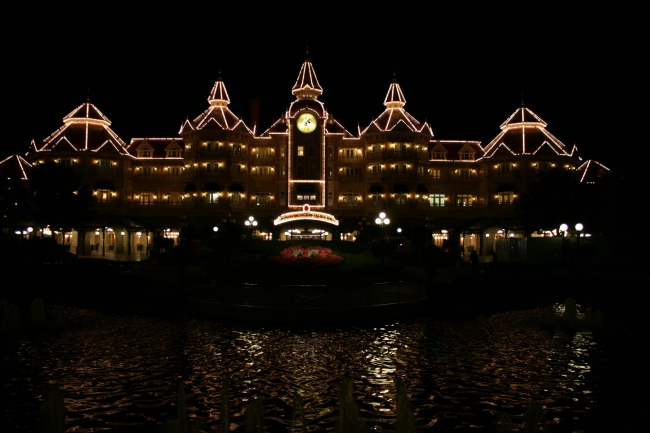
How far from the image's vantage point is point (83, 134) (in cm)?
7025

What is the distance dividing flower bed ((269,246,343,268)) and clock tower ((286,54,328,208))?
33.3 m

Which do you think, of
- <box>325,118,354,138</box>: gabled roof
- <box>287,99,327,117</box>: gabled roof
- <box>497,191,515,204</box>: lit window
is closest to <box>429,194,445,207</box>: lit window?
<box>497,191,515,204</box>: lit window

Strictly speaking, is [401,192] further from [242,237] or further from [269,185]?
[242,237]

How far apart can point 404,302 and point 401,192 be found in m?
44.8

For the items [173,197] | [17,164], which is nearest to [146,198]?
[173,197]

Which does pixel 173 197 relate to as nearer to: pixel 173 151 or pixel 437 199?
pixel 173 151

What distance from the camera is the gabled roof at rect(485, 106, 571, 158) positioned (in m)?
70.5

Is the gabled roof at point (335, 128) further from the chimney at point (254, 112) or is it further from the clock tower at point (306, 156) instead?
the chimney at point (254, 112)

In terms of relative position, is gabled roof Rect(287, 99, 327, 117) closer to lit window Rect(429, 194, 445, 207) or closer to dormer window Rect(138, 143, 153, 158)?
lit window Rect(429, 194, 445, 207)

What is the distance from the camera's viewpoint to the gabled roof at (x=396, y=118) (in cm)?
7112

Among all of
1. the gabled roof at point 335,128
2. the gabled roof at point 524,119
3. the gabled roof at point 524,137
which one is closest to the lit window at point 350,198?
the gabled roof at point 335,128

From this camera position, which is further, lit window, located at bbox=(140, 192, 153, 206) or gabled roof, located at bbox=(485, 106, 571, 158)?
lit window, located at bbox=(140, 192, 153, 206)

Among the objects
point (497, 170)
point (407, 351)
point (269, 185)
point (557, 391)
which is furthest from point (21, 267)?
point (497, 170)

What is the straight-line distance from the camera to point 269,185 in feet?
238
